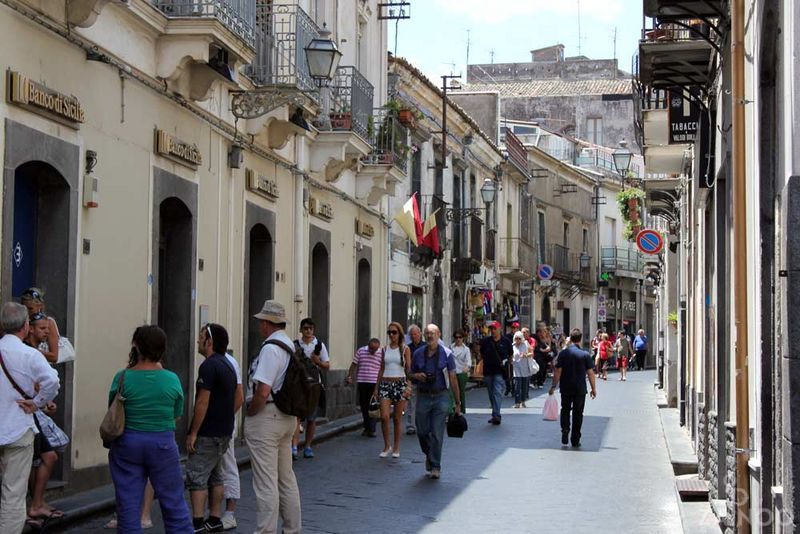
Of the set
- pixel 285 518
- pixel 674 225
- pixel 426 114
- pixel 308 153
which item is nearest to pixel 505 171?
pixel 426 114

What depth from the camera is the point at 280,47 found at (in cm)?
1870

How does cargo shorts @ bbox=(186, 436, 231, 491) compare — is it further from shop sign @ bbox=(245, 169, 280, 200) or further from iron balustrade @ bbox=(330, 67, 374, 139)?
iron balustrade @ bbox=(330, 67, 374, 139)

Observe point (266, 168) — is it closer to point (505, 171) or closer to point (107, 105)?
point (107, 105)

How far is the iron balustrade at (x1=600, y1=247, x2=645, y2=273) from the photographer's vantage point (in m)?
64.7

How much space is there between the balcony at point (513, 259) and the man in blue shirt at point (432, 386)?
101 ft

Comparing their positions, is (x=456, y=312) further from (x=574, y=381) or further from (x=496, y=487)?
(x=496, y=487)

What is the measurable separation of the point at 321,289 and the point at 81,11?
11.1 metres

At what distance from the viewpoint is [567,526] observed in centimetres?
1122

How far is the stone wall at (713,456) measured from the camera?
11.4 meters

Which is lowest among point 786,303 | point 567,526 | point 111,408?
point 567,526

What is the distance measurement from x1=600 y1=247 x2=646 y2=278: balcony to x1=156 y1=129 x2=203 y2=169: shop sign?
49.7 metres

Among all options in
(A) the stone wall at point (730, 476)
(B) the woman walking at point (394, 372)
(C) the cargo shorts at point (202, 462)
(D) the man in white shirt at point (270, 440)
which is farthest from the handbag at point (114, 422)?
(B) the woman walking at point (394, 372)

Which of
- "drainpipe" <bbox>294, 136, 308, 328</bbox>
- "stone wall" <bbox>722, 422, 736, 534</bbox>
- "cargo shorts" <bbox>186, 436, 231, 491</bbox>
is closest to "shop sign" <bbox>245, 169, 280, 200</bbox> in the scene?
"drainpipe" <bbox>294, 136, 308, 328</bbox>

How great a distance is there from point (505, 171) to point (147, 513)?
1439 inches
